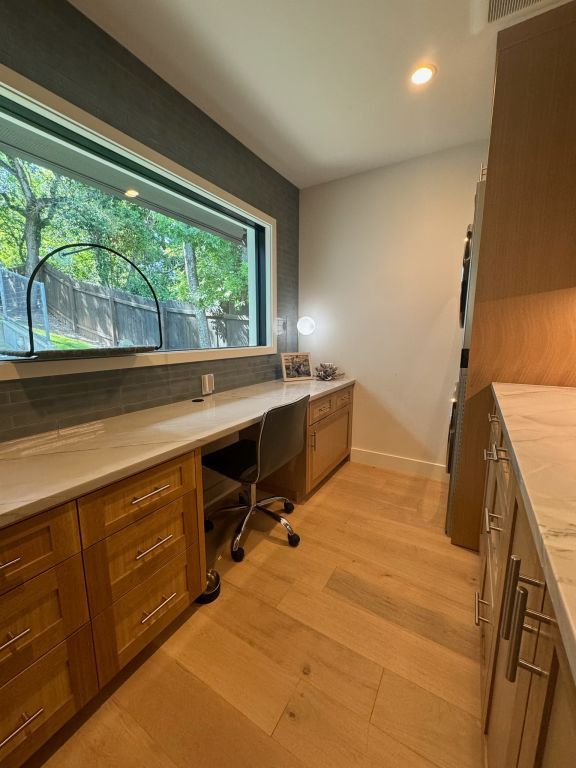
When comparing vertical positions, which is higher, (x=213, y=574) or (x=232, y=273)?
(x=232, y=273)

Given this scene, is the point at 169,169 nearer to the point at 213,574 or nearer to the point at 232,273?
the point at 232,273

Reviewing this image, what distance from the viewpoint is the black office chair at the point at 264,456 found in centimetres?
162

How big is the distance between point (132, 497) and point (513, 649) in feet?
3.34

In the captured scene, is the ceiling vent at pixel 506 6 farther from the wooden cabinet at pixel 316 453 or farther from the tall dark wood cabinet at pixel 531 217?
the wooden cabinet at pixel 316 453

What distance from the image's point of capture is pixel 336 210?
2719mm

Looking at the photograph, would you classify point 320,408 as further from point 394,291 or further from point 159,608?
point 159,608

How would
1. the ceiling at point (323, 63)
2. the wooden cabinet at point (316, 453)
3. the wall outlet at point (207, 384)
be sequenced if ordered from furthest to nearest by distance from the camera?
the wooden cabinet at point (316, 453), the wall outlet at point (207, 384), the ceiling at point (323, 63)

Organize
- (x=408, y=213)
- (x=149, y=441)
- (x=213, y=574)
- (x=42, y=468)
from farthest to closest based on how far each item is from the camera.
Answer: (x=408, y=213), (x=213, y=574), (x=149, y=441), (x=42, y=468)

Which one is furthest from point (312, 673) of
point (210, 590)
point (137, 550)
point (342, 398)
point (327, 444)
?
point (342, 398)

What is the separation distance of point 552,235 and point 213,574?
2.22m

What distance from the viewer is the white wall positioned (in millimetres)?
2326

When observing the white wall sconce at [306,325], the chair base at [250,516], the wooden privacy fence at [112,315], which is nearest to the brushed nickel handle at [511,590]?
the chair base at [250,516]

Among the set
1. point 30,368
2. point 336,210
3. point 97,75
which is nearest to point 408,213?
point 336,210

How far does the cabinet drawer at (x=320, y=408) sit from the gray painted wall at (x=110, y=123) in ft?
2.05
